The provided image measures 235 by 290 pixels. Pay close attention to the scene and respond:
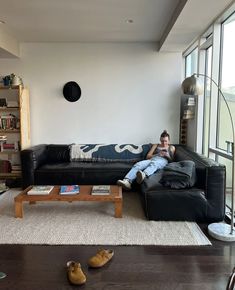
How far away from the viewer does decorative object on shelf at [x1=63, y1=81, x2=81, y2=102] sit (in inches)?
201

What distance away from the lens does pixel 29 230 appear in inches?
117

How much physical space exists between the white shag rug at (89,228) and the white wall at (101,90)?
1810mm

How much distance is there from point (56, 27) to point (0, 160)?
2564 mm

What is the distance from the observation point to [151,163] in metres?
4.15

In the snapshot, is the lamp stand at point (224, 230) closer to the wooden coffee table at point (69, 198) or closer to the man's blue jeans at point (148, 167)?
the wooden coffee table at point (69, 198)

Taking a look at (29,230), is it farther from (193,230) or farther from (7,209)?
(193,230)

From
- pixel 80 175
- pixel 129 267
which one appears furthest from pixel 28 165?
pixel 129 267

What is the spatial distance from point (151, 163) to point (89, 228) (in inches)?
59.7

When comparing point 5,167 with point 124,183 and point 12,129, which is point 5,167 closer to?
point 12,129

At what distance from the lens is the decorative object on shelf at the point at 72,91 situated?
5.11 metres

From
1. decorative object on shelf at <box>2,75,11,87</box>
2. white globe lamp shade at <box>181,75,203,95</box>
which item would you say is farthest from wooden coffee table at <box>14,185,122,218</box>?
decorative object on shelf at <box>2,75,11,87</box>

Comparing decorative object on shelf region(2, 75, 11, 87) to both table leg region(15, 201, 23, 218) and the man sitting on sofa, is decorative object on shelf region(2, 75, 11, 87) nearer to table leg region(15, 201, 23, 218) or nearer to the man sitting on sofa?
table leg region(15, 201, 23, 218)

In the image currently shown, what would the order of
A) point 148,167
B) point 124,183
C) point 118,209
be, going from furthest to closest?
1. point 148,167
2. point 124,183
3. point 118,209

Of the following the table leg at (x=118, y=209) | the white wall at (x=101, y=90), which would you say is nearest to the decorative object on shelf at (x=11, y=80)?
the white wall at (x=101, y=90)
